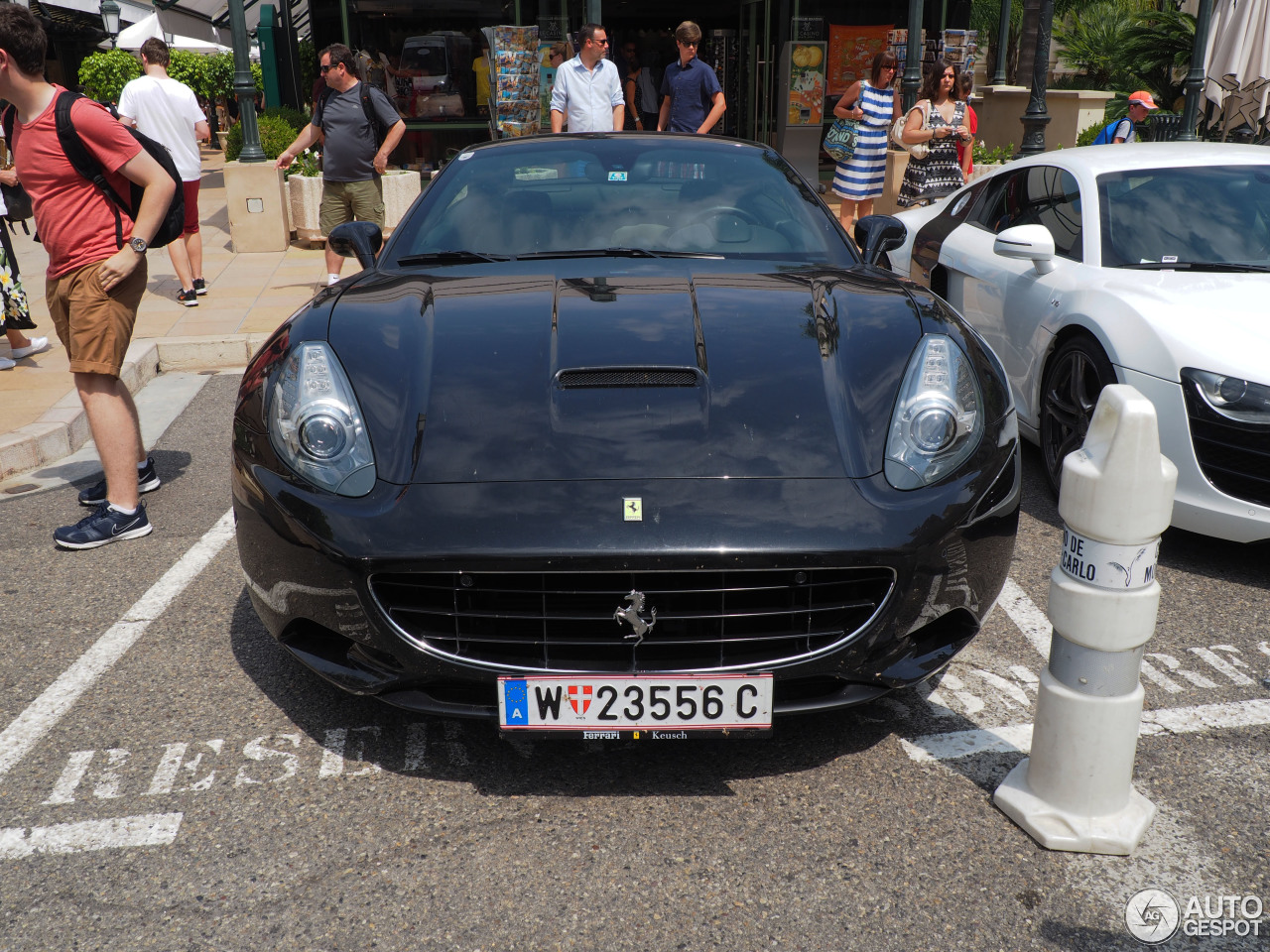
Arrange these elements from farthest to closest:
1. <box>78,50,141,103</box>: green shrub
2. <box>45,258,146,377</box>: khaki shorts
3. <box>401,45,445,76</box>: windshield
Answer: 1. <box>78,50,141,103</box>: green shrub
2. <box>401,45,445,76</box>: windshield
3. <box>45,258,146,377</box>: khaki shorts

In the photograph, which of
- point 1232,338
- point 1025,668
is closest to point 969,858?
point 1025,668

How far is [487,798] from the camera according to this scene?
2535 mm

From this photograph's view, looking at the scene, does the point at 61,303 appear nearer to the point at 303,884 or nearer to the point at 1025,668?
the point at 303,884

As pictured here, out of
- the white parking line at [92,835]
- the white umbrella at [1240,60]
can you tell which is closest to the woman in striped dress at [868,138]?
the white umbrella at [1240,60]

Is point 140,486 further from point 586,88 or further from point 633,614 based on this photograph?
point 586,88

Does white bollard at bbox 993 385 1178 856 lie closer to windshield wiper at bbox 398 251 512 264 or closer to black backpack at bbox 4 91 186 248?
windshield wiper at bbox 398 251 512 264

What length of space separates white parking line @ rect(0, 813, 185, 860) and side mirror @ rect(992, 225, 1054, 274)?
3.56 metres

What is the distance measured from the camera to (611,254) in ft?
11.5

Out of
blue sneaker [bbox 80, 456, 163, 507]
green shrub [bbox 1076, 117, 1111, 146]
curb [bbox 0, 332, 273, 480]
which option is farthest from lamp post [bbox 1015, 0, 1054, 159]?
blue sneaker [bbox 80, 456, 163, 507]

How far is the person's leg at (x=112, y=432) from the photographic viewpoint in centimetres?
416

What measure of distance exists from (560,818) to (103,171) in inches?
119

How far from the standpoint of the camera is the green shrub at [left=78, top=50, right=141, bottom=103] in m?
23.2

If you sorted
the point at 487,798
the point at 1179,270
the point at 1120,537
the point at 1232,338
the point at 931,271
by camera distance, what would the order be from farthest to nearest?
the point at 931,271 < the point at 1179,270 < the point at 1232,338 < the point at 487,798 < the point at 1120,537

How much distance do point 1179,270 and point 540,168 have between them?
2430mm
